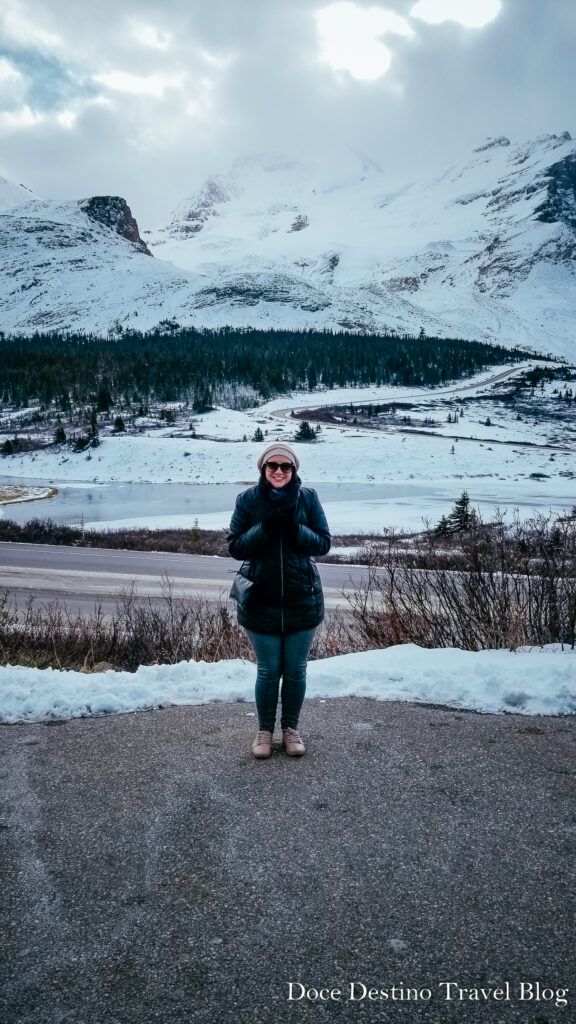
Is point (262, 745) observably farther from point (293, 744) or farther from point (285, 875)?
point (285, 875)

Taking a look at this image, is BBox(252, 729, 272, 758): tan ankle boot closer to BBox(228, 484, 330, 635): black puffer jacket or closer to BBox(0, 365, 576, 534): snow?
BBox(228, 484, 330, 635): black puffer jacket

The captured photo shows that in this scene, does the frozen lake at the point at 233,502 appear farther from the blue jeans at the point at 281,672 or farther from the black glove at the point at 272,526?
the black glove at the point at 272,526

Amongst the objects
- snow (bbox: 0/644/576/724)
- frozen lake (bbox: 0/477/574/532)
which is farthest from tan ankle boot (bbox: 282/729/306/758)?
frozen lake (bbox: 0/477/574/532)

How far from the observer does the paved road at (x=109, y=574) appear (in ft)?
47.5

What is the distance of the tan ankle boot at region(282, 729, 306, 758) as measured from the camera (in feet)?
13.2

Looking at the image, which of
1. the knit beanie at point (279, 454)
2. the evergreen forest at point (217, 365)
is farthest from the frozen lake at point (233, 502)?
the evergreen forest at point (217, 365)

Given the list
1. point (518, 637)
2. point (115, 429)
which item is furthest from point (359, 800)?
point (115, 429)

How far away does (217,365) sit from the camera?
11206cm

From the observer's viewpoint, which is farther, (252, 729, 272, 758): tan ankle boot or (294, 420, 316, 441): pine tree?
(294, 420, 316, 441): pine tree

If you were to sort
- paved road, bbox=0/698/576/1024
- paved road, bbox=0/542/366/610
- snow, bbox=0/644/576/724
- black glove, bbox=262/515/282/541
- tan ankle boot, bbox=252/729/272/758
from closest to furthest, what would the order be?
paved road, bbox=0/698/576/1024 → black glove, bbox=262/515/282/541 → tan ankle boot, bbox=252/729/272/758 → snow, bbox=0/644/576/724 → paved road, bbox=0/542/366/610

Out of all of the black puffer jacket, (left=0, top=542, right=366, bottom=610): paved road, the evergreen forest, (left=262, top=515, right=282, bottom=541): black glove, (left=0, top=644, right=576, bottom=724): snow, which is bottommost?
(left=0, top=542, right=366, bottom=610): paved road

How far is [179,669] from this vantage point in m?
5.66

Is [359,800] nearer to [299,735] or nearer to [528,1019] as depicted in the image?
[299,735]

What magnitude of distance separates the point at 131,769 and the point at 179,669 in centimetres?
181
